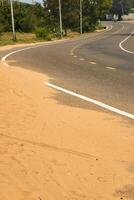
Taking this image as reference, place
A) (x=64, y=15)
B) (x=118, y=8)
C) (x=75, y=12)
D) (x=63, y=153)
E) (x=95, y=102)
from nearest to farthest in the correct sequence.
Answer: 1. (x=63, y=153)
2. (x=95, y=102)
3. (x=64, y=15)
4. (x=75, y=12)
5. (x=118, y=8)

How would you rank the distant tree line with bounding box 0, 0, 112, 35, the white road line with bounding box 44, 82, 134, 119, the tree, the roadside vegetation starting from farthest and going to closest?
the tree < the distant tree line with bounding box 0, 0, 112, 35 < the roadside vegetation < the white road line with bounding box 44, 82, 134, 119

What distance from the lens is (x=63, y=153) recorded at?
282 inches

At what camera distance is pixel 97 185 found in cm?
607

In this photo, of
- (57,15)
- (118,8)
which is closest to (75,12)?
(57,15)

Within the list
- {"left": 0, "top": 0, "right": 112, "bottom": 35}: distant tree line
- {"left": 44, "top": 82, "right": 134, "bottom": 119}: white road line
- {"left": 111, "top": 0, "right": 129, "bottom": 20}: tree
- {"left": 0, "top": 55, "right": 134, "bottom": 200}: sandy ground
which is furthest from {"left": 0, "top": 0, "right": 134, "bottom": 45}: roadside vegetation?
{"left": 111, "top": 0, "right": 129, "bottom": 20}: tree

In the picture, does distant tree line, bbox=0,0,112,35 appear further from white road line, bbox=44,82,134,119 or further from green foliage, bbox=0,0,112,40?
white road line, bbox=44,82,134,119

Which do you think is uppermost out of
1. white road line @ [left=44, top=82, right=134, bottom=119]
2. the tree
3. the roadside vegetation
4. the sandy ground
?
the sandy ground

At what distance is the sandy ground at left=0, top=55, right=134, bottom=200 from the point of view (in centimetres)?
586

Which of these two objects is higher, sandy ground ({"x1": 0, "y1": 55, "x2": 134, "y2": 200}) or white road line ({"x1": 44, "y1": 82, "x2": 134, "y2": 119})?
sandy ground ({"x1": 0, "y1": 55, "x2": 134, "y2": 200})

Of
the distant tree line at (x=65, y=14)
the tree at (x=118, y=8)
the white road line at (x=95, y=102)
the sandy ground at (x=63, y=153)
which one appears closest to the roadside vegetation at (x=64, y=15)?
the distant tree line at (x=65, y=14)

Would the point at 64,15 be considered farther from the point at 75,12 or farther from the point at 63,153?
the point at 63,153

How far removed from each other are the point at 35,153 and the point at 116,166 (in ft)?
3.69

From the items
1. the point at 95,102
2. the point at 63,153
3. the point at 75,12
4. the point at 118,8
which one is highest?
the point at 63,153

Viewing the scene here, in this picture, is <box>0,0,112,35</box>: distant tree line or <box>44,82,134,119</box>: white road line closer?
<box>44,82,134,119</box>: white road line
